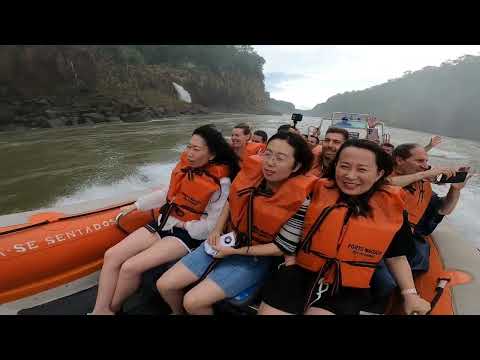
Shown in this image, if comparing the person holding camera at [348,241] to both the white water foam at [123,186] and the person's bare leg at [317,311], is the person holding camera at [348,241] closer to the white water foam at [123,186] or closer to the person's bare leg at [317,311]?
the person's bare leg at [317,311]

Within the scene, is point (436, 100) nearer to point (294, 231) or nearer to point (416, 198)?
point (416, 198)

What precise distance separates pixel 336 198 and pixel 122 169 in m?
5.35

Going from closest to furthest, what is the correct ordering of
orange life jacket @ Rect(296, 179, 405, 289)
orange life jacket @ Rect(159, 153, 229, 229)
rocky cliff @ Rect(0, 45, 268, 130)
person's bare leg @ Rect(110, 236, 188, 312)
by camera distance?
1. orange life jacket @ Rect(296, 179, 405, 289)
2. person's bare leg @ Rect(110, 236, 188, 312)
3. orange life jacket @ Rect(159, 153, 229, 229)
4. rocky cliff @ Rect(0, 45, 268, 130)

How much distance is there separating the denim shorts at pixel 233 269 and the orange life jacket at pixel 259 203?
89 mm

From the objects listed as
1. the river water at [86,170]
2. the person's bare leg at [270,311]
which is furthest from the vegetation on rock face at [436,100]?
the person's bare leg at [270,311]

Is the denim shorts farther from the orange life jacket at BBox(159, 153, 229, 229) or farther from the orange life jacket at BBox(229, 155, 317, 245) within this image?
the orange life jacket at BBox(159, 153, 229, 229)

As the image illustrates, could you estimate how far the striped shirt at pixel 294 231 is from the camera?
3.57 ft

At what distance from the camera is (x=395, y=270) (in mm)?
1114

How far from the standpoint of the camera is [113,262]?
1336mm

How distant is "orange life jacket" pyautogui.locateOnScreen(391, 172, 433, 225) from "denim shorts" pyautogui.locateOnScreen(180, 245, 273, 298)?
0.81 meters

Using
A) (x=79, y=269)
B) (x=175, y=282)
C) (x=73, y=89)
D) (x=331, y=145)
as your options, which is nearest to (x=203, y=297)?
(x=175, y=282)

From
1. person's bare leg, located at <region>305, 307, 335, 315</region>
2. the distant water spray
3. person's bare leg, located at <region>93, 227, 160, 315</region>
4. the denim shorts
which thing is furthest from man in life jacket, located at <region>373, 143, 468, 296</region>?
the distant water spray

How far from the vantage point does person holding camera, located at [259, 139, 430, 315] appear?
1.01 metres
